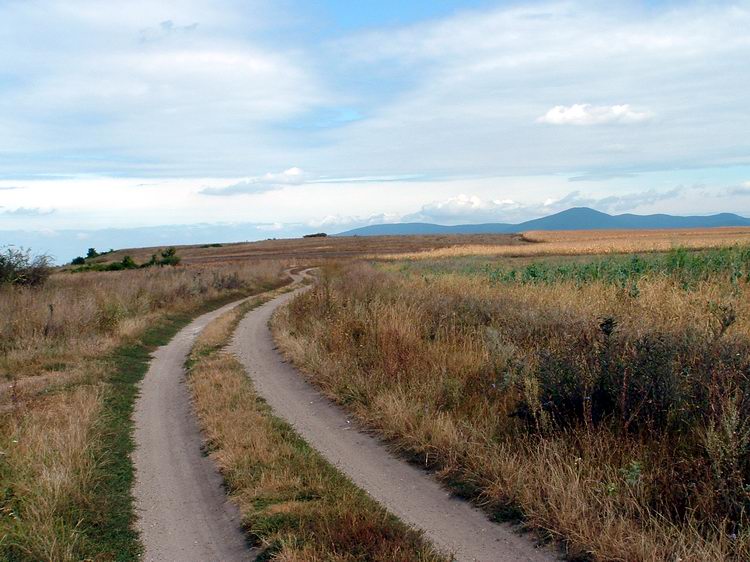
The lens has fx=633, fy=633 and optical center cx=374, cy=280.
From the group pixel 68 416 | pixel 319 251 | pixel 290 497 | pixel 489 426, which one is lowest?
pixel 290 497

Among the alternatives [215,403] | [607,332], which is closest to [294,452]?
[215,403]

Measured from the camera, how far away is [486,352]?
966 centimetres

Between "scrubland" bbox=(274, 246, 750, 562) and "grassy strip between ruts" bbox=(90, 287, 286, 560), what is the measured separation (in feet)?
10.2

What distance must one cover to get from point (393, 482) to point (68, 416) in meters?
5.28

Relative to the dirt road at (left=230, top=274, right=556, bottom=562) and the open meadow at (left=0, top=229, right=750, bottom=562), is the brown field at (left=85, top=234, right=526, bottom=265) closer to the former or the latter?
the open meadow at (left=0, top=229, right=750, bottom=562)

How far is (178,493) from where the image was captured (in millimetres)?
6895

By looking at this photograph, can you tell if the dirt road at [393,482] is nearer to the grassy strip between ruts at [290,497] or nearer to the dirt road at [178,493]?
the grassy strip between ruts at [290,497]

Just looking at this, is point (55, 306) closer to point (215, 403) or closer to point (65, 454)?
point (215, 403)

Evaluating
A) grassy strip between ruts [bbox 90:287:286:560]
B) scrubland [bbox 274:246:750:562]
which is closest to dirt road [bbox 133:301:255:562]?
grassy strip between ruts [bbox 90:287:286:560]

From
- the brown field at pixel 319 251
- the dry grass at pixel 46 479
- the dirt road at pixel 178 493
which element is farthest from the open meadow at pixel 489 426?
the brown field at pixel 319 251

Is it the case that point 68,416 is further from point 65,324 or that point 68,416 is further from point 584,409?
point 65,324

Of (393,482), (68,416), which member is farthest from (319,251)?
(393,482)

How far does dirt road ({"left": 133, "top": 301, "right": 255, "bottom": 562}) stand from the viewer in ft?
18.3

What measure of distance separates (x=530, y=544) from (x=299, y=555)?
1.85 meters
